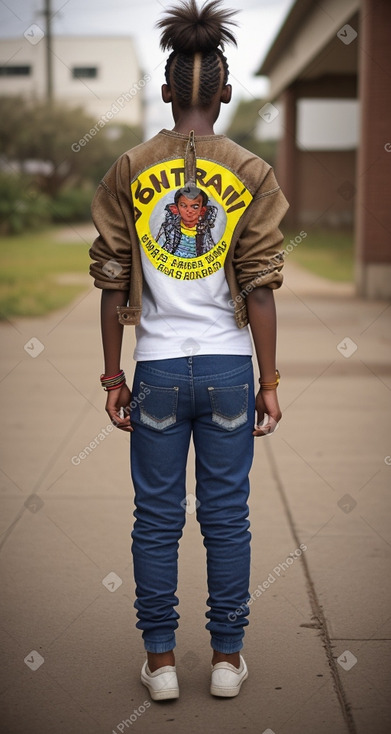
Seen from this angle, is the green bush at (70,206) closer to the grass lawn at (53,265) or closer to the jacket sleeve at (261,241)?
the grass lawn at (53,265)

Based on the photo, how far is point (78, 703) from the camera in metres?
2.92

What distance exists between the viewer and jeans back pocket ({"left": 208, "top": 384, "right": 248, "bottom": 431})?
284 centimetres

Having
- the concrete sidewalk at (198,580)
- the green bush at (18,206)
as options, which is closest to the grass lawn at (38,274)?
the green bush at (18,206)

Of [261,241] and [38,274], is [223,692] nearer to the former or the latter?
[261,241]

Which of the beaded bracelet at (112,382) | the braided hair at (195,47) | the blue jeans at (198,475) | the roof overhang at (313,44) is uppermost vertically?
the roof overhang at (313,44)

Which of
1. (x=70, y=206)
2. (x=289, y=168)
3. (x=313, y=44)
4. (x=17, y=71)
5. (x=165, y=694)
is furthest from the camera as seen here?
(x=17, y=71)

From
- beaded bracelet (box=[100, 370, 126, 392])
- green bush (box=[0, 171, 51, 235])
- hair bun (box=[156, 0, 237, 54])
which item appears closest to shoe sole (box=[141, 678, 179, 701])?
beaded bracelet (box=[100, 370, 126, 392])

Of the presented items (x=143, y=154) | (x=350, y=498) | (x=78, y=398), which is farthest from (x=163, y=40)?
(x=78, y=398)

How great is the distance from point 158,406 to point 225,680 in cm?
88

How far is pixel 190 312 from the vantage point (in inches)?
111

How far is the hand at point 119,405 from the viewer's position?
294 cm

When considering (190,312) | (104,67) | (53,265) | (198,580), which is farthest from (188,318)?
(104,67)

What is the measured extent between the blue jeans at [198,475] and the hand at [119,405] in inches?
1.4

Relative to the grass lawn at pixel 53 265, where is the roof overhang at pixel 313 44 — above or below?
above
